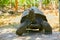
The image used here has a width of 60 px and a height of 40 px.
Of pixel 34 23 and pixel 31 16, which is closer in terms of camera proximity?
pixel 31 16

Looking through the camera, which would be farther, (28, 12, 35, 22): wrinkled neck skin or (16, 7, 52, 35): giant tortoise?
(16, 7, 52, 35): giant tortoise

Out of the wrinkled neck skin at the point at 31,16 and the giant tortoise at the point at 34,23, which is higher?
the wrinkled neck skin at the point at 31,16

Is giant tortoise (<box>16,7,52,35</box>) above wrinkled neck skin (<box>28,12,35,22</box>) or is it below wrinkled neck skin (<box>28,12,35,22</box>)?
below

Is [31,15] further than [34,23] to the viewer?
No

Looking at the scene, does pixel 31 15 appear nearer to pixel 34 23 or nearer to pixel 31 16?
pixel 31 16

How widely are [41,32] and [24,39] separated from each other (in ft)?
2.82

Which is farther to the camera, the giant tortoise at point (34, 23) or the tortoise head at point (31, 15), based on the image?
the giant tortoise at point (34, 23)

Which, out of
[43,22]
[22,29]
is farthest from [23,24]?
[43,22]

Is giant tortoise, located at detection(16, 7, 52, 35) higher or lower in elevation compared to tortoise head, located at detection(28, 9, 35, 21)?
lower

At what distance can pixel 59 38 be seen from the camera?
3.90m

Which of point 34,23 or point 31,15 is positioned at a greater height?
point 31,15

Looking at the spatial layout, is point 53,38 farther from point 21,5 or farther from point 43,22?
point 21,5

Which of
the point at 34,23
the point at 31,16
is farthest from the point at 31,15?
the point at 34,23

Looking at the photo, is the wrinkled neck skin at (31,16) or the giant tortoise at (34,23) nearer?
the wrinkled neck skin at (31,16)
